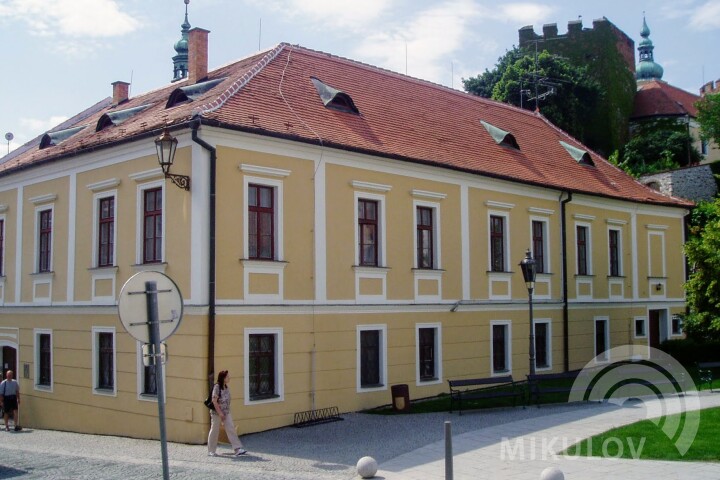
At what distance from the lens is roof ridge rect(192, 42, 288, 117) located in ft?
57.6

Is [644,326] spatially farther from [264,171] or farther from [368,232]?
[264,171]

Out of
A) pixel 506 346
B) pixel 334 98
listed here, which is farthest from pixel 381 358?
pixel 334 98

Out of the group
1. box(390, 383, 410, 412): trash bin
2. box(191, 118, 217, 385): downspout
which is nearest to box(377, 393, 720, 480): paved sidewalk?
box(390, 383, 410, 412): trash bin

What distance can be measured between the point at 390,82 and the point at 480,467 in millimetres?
16118

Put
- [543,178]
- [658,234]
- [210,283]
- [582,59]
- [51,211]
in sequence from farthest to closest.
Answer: [582,59] → [658,234] → [543,178] → [51,211] → [210,283]

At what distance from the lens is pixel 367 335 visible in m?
20.3

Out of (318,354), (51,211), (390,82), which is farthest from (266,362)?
(390,82)

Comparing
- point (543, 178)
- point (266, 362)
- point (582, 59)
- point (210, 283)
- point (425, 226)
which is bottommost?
point (266, 362)

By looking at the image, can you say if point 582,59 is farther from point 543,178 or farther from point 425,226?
point 425,226

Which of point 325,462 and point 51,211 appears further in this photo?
point 51,211

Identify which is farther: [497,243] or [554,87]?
[554,87]

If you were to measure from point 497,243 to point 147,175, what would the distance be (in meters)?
10.9

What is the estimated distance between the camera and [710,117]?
53.5 metres

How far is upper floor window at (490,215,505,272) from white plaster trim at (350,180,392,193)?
4795 mm
